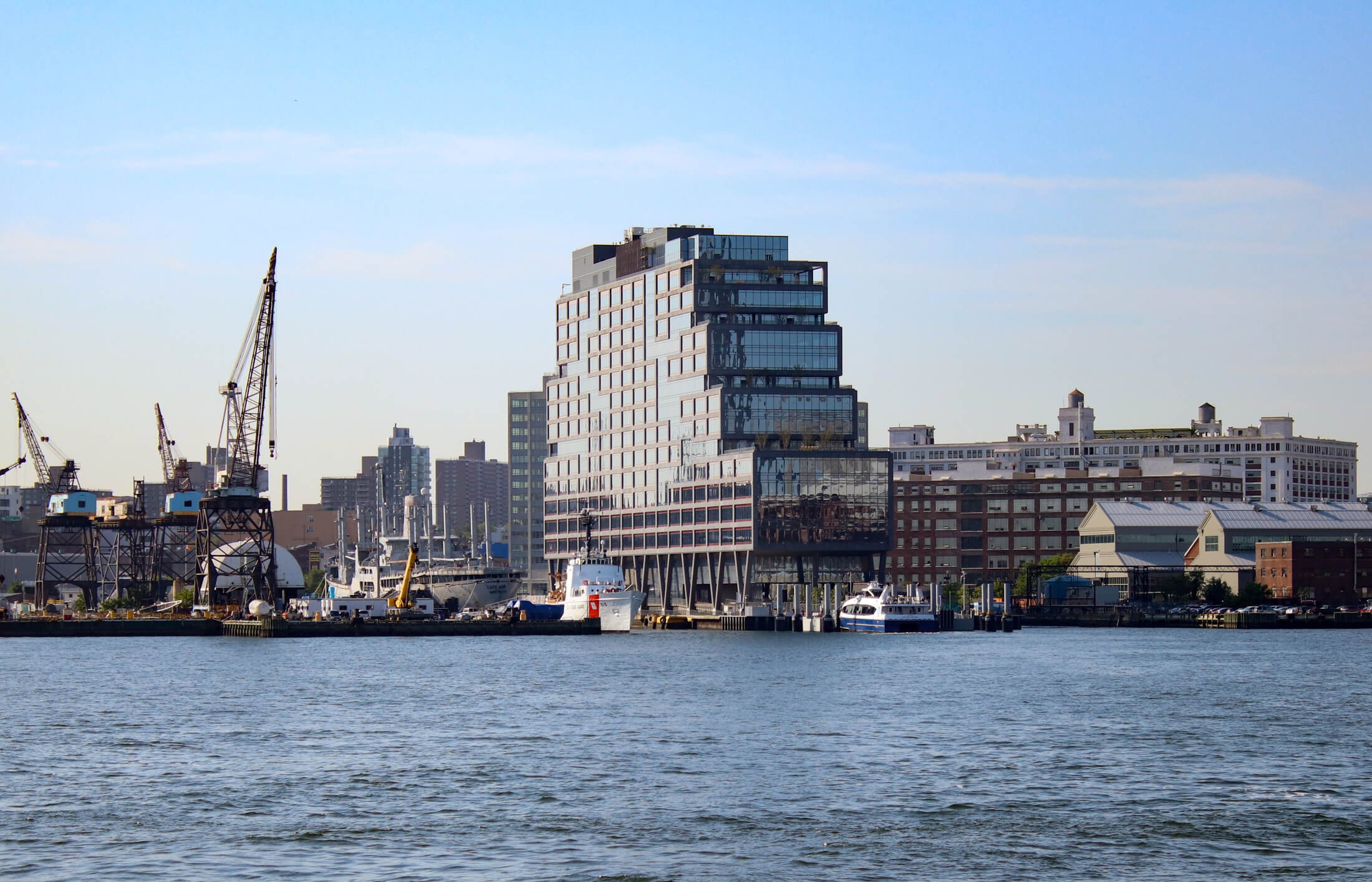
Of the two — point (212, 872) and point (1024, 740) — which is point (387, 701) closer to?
point (1024, 740)

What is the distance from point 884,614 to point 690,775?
426 feet

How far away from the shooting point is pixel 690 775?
205 ft

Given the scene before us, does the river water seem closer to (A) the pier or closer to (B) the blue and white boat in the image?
(A) the pier

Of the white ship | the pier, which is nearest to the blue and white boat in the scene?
A: the white ship

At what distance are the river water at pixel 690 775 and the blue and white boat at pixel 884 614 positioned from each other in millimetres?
69994

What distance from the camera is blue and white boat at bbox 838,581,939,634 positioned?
190750 mm

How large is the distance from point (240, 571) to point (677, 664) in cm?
8442

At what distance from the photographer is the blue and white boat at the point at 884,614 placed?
191 m

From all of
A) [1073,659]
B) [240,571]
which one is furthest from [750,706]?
[240,571]

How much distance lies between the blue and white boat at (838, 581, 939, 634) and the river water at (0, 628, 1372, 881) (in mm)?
69994

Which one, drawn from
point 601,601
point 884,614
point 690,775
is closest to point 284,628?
point 601,601

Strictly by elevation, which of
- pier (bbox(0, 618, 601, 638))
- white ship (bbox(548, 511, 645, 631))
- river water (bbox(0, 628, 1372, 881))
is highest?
white ship (bbox(548, 511, 645, 631))

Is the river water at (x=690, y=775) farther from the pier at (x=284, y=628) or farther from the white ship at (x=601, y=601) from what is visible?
the white ship at (x=601, y=601)

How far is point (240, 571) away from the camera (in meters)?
199
